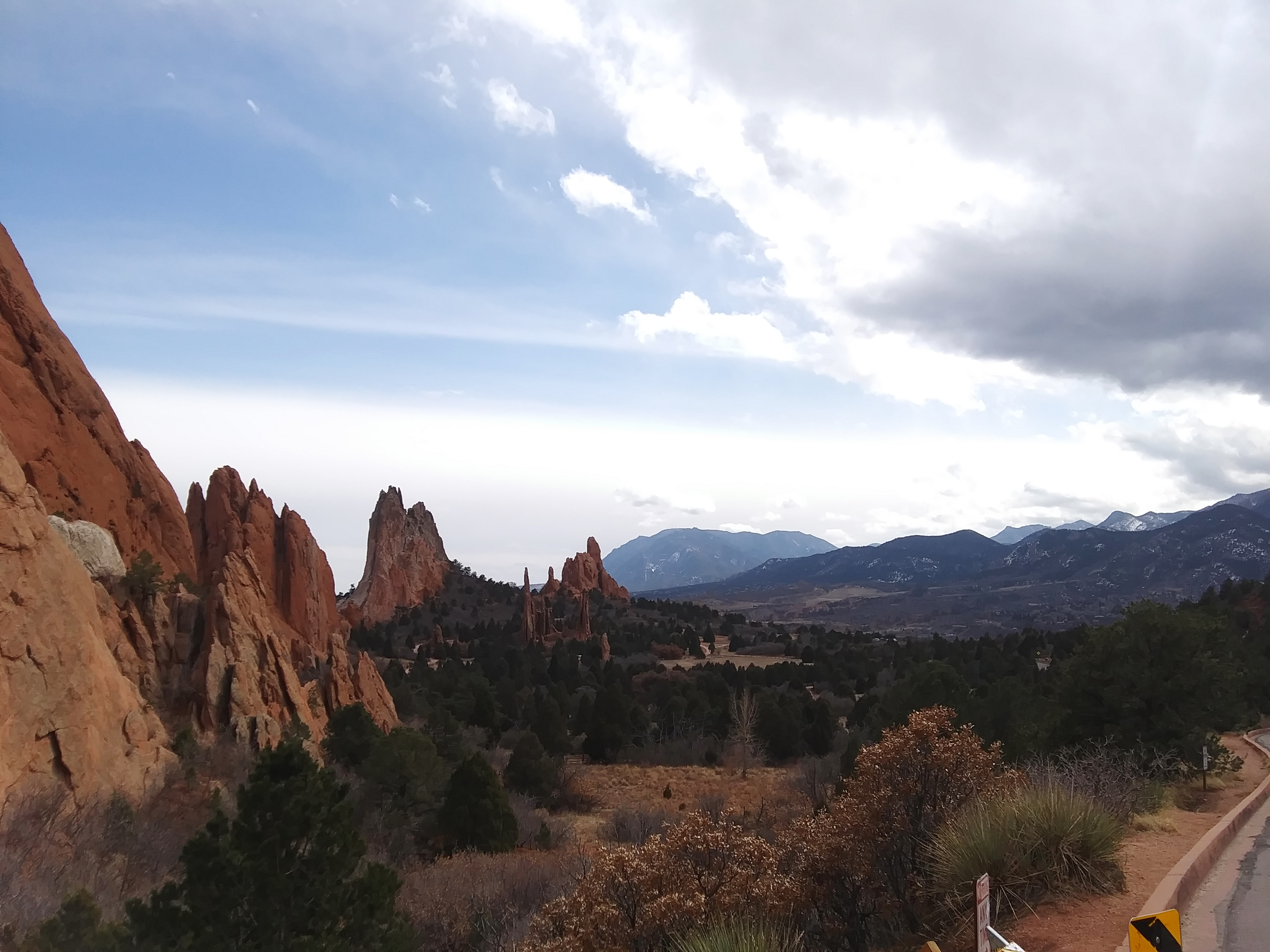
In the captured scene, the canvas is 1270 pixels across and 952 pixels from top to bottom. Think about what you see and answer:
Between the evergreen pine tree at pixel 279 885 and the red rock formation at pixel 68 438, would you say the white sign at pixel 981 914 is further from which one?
the red rock formation at pixel 68 438

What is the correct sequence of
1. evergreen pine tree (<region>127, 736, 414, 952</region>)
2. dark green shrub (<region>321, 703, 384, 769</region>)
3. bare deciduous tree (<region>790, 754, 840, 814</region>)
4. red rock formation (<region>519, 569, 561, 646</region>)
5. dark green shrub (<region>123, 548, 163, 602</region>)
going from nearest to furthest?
evergreen pine tree (<region>127, 736, 414, 952</region>) < dark green shrub (<region>123, 548, 163, 602</region>) < dark green shrub (<region>321, 703, 384, 769</region>) < bare deciduous tree (<region>790, 754, 840, 814</region>) < red rock formation (<region>519, 569, 561, 646</region>)

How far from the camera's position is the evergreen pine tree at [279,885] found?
981 cm

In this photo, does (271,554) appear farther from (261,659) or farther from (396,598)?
(396,598)

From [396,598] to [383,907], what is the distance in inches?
3833

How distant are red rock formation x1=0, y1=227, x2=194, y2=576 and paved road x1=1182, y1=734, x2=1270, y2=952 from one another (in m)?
27.0

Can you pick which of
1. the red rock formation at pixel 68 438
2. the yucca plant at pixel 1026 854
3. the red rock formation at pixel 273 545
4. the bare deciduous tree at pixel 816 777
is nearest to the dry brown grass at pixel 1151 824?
the yucca plant at pixel 1026 854

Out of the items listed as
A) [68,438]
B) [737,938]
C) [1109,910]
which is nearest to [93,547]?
[68,438]

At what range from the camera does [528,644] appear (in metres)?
81.0

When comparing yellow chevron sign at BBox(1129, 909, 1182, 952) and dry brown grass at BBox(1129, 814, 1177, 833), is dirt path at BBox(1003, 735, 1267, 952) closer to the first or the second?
dry brown grass at BBox(1129, 814, 1177, 833)

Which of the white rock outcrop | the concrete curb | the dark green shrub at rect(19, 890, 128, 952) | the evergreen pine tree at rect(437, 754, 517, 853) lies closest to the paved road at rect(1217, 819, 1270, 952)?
the concrete curb

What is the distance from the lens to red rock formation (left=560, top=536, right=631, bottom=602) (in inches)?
4700

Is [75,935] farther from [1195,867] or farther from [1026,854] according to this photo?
[1195,867]

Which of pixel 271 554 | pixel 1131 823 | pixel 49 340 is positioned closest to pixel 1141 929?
pixel 1131 823

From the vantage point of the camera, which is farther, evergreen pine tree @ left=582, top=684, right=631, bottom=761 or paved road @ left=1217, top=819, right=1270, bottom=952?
evergreen pine tree @ left=582, top=684, right=631, bottom=761
